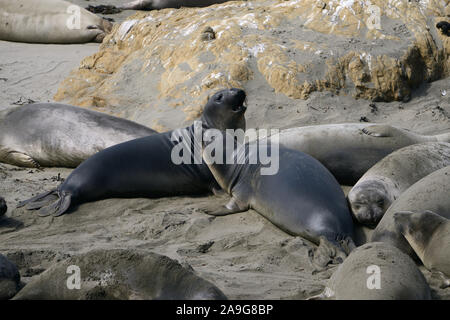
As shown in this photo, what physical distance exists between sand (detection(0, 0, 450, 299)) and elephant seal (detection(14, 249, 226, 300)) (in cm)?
37

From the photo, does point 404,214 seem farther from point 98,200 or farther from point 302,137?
point 98,200

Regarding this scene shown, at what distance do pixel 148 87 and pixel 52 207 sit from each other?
290 centimetres

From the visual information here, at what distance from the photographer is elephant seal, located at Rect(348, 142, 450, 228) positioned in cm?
443

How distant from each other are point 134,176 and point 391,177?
6.74ft

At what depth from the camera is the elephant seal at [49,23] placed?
10688mm

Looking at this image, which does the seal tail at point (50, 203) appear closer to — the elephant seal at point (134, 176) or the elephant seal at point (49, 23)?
the elephant seal at point (134, 176)

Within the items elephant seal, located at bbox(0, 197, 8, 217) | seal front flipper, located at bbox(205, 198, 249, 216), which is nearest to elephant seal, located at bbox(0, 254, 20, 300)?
elephant seal, located at bbox(0, 197, 8, 217)

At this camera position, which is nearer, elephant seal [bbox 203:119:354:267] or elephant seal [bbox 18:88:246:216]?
elephant seal [bbox 203:119:354:267]

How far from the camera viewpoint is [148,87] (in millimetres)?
7762

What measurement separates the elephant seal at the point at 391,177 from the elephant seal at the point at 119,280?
5.83 ft

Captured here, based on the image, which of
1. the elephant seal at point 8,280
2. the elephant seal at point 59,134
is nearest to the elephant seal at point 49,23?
the elephant seal at point 59,134

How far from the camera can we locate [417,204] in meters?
3.96

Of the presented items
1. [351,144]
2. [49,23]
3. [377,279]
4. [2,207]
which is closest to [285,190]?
[351,144]

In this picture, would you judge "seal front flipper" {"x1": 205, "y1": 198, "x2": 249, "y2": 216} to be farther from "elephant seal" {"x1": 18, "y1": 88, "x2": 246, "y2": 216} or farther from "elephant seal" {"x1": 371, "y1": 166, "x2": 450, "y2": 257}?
"elephant seal" {"x1": 371, "y1": 166, "x2": 450, "y2": 257}
